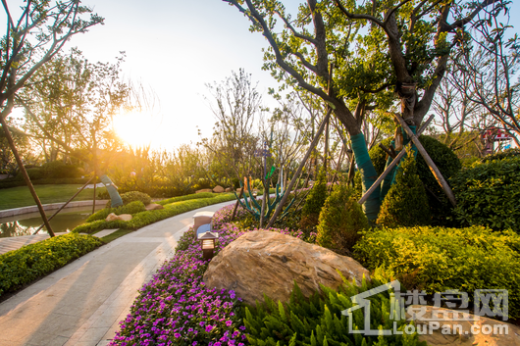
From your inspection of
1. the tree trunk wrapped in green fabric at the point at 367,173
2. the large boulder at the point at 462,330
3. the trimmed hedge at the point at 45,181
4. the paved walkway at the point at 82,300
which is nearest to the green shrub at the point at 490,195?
the tree trunk wrapped in green fabric at the point at 367,173

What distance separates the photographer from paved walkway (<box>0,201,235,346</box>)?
2639 millimetres

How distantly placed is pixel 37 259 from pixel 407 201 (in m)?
6.53

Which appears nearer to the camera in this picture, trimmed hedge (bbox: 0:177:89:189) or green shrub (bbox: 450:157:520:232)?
green shrub (bbox: 450:157:520:232)

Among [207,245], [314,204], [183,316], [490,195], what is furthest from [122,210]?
[490,195]

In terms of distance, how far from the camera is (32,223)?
9000 mm

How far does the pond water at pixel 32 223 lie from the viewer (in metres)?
7.73

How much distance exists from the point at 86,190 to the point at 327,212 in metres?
18.1

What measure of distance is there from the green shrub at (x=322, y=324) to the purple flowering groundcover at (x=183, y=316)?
241mm

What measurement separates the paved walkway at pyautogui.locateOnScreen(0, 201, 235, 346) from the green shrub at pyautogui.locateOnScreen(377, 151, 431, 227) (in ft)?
14.1

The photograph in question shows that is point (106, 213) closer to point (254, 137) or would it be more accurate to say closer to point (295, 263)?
Answer: point (254, 137)

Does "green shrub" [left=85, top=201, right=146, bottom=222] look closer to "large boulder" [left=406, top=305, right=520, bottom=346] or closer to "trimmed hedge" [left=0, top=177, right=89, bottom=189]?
"large boulder" [left=406, top=305, right=520, bottom=346]

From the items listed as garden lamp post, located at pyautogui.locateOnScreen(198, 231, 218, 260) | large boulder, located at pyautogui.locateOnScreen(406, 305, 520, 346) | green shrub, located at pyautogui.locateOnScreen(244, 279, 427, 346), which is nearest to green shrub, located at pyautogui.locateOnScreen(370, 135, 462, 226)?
large boulder, located at pyautogui.locateOnScreen(406, 305, 520, 346)

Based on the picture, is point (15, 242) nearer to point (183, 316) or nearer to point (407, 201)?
point (183, 316)

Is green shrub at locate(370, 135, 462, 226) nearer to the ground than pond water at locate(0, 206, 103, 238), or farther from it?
farther from it
